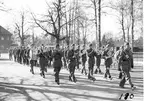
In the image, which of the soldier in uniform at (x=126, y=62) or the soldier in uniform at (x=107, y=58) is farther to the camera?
the soldier in uniform at (x=107, y=58)

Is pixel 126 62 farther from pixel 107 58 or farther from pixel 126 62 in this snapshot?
pixel 107 58

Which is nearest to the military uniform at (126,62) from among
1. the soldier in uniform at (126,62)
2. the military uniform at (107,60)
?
the soldier in uniform at (126,62)

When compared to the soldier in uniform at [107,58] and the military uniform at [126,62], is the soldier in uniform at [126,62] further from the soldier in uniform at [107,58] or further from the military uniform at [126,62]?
the soldier in uniform at [107,58]

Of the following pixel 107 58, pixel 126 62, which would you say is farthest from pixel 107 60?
pixel 126 62

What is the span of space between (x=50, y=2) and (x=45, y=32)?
3.89 meters

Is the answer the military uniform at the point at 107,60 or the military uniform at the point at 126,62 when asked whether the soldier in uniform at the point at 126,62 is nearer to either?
the military uniform at the point at 126,62

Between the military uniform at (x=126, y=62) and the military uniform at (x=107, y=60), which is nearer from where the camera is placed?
the military uniform at (x=126, y=62)

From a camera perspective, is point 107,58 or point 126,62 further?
point 107,58

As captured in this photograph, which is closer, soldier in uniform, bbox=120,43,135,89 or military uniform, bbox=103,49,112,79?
soldier in uniform, bbox=120,43,135,89

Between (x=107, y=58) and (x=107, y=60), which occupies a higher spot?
(x=107, y=58)

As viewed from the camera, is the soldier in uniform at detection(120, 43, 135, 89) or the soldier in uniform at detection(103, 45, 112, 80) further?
the soldier in uniform at detection(103, 45, 112, 80)

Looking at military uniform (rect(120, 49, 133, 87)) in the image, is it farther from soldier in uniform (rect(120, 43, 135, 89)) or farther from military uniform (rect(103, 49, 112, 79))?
military uniform (rect(103, 49, 112, 79))

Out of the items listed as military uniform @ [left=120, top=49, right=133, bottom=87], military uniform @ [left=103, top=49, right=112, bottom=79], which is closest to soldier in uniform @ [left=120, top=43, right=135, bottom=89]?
military uniform @ [left=120, top=49, right=133, bottom=87]

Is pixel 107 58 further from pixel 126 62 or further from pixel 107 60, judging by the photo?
pixel 126 62
